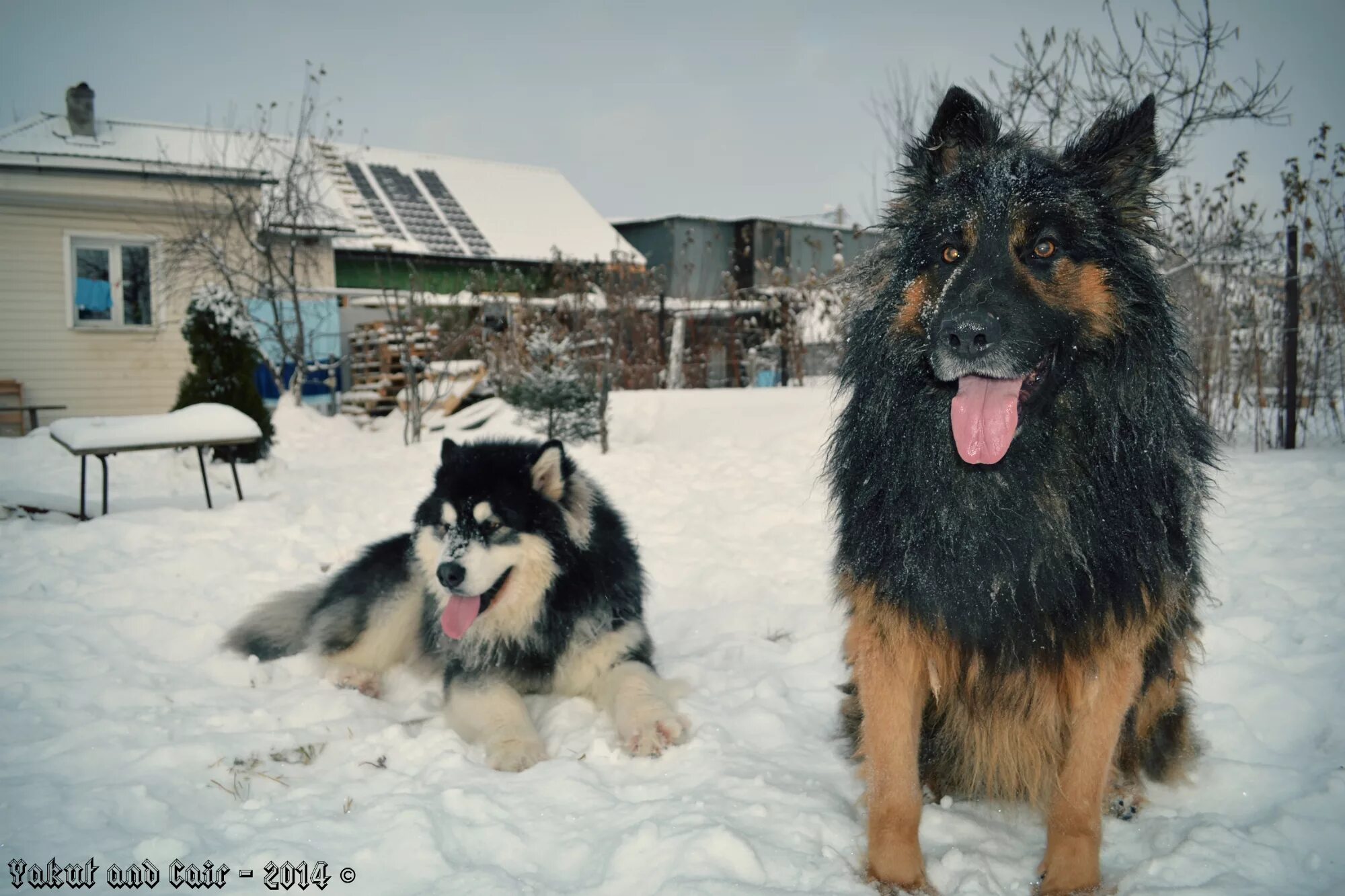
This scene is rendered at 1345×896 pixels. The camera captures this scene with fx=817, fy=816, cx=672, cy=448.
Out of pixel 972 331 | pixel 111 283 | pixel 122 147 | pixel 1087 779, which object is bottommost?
pixel 1087 779

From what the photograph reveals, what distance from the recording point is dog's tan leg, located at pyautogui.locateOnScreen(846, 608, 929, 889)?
2307 mm

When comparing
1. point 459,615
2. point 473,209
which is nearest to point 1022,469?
point 459,615

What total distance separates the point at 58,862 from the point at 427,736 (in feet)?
4.08

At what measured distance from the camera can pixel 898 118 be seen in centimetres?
1089

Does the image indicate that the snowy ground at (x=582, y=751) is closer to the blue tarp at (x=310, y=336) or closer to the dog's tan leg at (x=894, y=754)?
the dog's tan leg at (x=894, y=754)

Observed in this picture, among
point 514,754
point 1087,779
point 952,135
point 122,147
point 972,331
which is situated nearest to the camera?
point 972,331

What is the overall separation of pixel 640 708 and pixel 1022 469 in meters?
1.85

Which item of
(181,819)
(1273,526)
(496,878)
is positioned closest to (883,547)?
(496,878)

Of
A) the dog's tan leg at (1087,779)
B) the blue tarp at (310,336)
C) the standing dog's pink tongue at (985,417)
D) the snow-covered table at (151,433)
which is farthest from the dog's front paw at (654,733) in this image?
the blue tarp at (310,336)

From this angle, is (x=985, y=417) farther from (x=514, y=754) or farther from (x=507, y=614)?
(x=507, y=614)

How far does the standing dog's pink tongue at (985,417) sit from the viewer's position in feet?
7.14

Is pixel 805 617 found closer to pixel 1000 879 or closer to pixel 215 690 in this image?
pixel 1000 879

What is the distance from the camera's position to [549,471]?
379cm

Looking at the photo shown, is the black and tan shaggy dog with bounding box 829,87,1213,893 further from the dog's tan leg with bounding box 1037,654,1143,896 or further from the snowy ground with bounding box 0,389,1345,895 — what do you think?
the snowy ground with bounding box 0,389,1345,895
